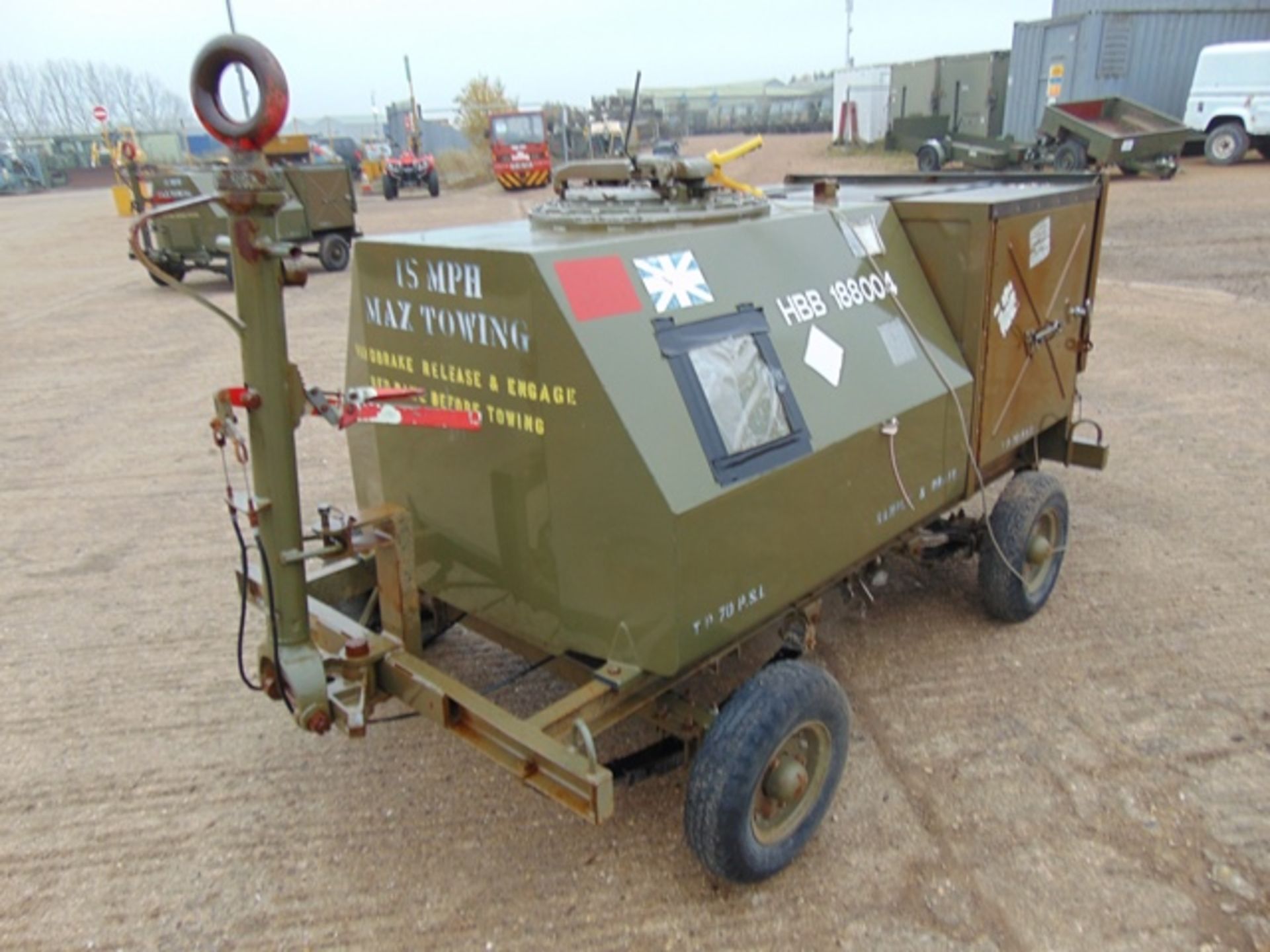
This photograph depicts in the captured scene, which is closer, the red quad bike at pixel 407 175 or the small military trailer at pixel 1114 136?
the small military trailer at pixel 1114 136

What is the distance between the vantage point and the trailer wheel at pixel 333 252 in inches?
599

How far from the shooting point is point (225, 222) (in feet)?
42.3

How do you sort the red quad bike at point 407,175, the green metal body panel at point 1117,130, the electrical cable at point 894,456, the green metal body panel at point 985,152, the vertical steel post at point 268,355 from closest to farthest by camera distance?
1. the vertical steel post at point 268,355
2. the electrical cable at point 894,456
3. the green metal body panel at point 1117,130
4. the green metal body panel at point 985,152
5. the red quad bike at point 407,175

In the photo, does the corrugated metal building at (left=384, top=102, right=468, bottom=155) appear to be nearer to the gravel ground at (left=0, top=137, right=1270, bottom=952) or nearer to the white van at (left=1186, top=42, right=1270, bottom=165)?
the white van at (left=1186, top=42, right=1270, bottom=165)

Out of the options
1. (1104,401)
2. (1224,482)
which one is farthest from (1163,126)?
(1224,482)

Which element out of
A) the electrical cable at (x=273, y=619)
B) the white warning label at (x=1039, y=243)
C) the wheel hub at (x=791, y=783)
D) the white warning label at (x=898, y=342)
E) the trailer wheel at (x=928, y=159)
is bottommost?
the wheel hub at (x=791, y=783)

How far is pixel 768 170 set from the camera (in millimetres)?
28094

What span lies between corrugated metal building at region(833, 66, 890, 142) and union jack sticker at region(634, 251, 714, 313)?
103ft

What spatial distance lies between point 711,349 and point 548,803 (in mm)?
1687

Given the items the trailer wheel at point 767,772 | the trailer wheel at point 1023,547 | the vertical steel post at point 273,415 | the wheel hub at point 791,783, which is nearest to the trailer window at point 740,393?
the trailer wheel at point 767,772

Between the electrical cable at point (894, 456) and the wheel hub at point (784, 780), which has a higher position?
the electrical cable at point (894, 456)

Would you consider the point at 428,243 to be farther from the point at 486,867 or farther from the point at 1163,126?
the point at 1163,126

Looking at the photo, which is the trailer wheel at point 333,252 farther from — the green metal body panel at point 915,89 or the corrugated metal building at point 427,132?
the corrugated metal building at point 427,132

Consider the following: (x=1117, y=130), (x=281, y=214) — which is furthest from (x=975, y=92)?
(x=281, y=214)
